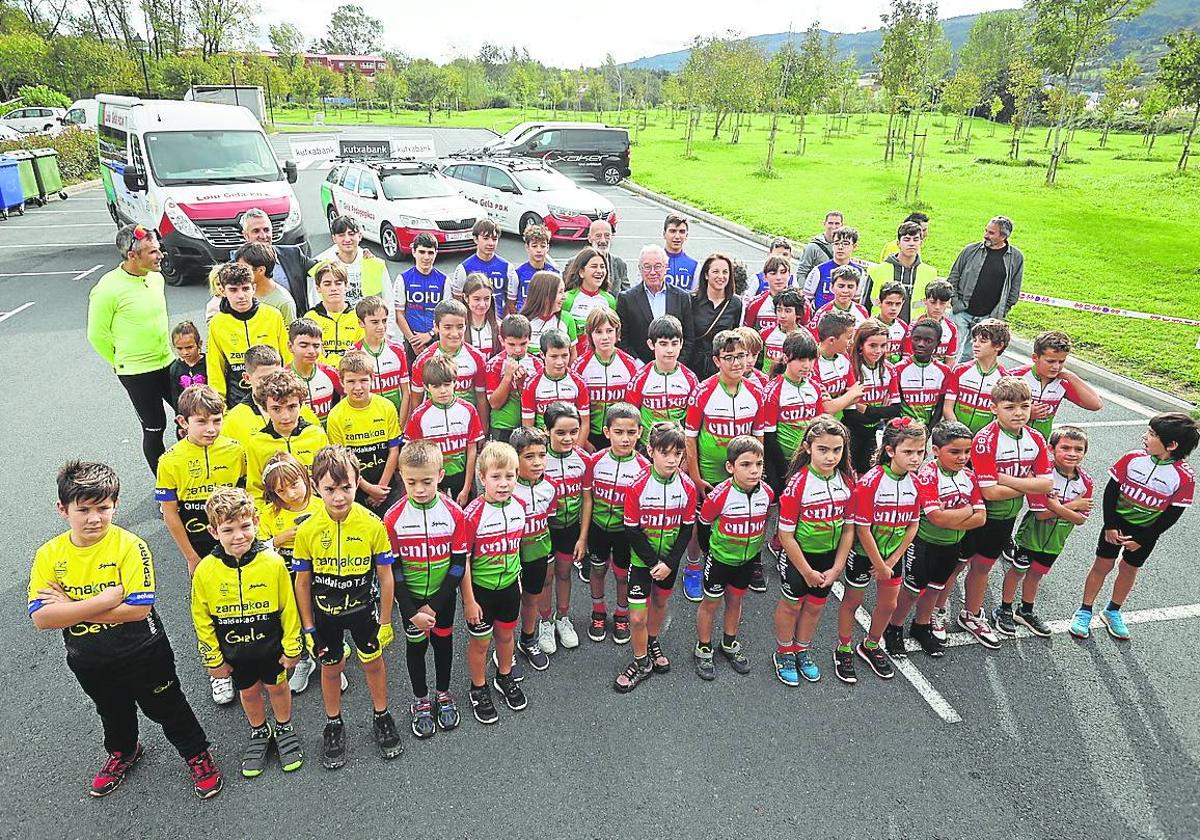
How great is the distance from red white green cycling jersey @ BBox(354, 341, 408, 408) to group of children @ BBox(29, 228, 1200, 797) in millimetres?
28

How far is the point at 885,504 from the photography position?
14.0ft

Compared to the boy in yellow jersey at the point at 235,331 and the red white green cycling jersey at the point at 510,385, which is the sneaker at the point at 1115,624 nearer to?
the red white green cycling jersey at the point at 510,385

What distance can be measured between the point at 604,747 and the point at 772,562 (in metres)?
2.39

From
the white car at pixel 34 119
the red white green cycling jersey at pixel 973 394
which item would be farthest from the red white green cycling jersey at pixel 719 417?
the white car at pixel 34 119

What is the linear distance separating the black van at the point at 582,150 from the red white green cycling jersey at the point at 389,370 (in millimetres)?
22541

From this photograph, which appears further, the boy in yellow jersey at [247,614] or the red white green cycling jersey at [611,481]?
the red white green cycling jersey at [611,481]

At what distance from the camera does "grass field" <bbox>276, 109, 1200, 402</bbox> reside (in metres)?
11.3

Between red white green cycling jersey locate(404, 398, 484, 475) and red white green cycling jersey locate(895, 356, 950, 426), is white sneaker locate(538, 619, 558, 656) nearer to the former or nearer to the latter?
red white green cycling jersey locate(404, 398, 484, 475)

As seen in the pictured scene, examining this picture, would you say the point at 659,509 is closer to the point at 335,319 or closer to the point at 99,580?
the point at 99,580

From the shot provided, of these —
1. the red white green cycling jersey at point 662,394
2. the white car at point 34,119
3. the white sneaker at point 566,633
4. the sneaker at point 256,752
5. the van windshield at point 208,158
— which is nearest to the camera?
the sneaker at point 256,752

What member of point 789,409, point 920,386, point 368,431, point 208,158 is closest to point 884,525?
point 789,409

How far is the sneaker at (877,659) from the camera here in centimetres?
454

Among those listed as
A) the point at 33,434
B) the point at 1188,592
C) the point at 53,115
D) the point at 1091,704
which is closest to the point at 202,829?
the point at 1091,704

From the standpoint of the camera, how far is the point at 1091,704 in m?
4.29
